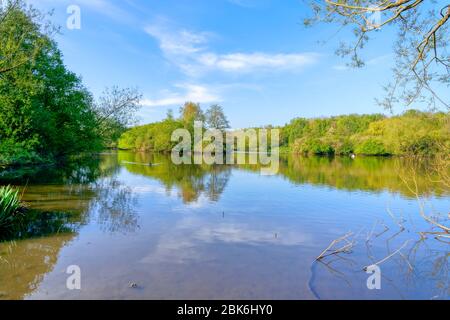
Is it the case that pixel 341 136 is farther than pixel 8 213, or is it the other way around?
pixel 341 136

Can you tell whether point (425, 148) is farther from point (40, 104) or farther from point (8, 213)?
point (40, 104)

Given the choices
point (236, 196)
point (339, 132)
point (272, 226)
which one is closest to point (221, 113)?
point (339, 132)

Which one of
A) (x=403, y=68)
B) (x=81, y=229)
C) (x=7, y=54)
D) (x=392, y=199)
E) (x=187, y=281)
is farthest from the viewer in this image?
(x=392, y=199)

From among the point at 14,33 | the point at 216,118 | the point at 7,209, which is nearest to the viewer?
the point at 7,209

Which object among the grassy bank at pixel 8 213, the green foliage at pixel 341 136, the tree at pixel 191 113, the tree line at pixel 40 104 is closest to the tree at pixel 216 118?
the tree at pixel 191 113

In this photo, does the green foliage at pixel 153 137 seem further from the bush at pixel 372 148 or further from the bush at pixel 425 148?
the bush at pixel 425 148

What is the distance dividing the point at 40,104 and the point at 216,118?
50.5 m

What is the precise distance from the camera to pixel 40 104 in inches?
972

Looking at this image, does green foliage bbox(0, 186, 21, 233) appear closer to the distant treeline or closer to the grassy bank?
the grassy bank

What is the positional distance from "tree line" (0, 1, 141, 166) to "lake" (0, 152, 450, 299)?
7.10 metres

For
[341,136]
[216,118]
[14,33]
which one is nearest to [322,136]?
[341,136]

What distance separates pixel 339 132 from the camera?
83.5 m
